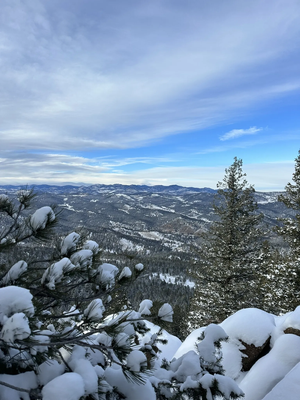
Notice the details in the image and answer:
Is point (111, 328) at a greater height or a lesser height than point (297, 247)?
greater

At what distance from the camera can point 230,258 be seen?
550 inches

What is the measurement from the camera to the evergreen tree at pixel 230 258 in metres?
13.5

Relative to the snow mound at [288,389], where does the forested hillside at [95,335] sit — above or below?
above

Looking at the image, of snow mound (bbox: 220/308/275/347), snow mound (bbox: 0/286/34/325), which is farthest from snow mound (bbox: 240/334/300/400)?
snow mound (bbox: 0/286/34/325)

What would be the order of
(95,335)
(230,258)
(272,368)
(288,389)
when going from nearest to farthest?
(95,335)
(288,389)
(272,368)
(230,258)

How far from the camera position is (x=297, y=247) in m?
11.9

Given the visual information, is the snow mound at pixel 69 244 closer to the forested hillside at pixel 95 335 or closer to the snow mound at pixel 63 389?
the forested hillside at pixel 95 335

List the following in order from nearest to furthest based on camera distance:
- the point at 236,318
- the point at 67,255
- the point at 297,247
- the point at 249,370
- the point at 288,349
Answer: the point at 67,255 → the point at 288,349 → the point at 249,370 → the point at 236,318 → the point at 297,247

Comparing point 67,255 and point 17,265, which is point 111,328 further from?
point 17,265

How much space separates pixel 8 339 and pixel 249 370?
740 centimetres

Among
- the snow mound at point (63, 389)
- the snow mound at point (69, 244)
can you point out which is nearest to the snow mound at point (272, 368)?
the snow mound at point (63, 389)

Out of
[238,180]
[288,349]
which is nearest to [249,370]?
[288,349]

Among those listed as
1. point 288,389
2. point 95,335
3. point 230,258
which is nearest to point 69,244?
point 95,335

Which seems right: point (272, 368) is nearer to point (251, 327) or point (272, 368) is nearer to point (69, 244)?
point (251, 327)
